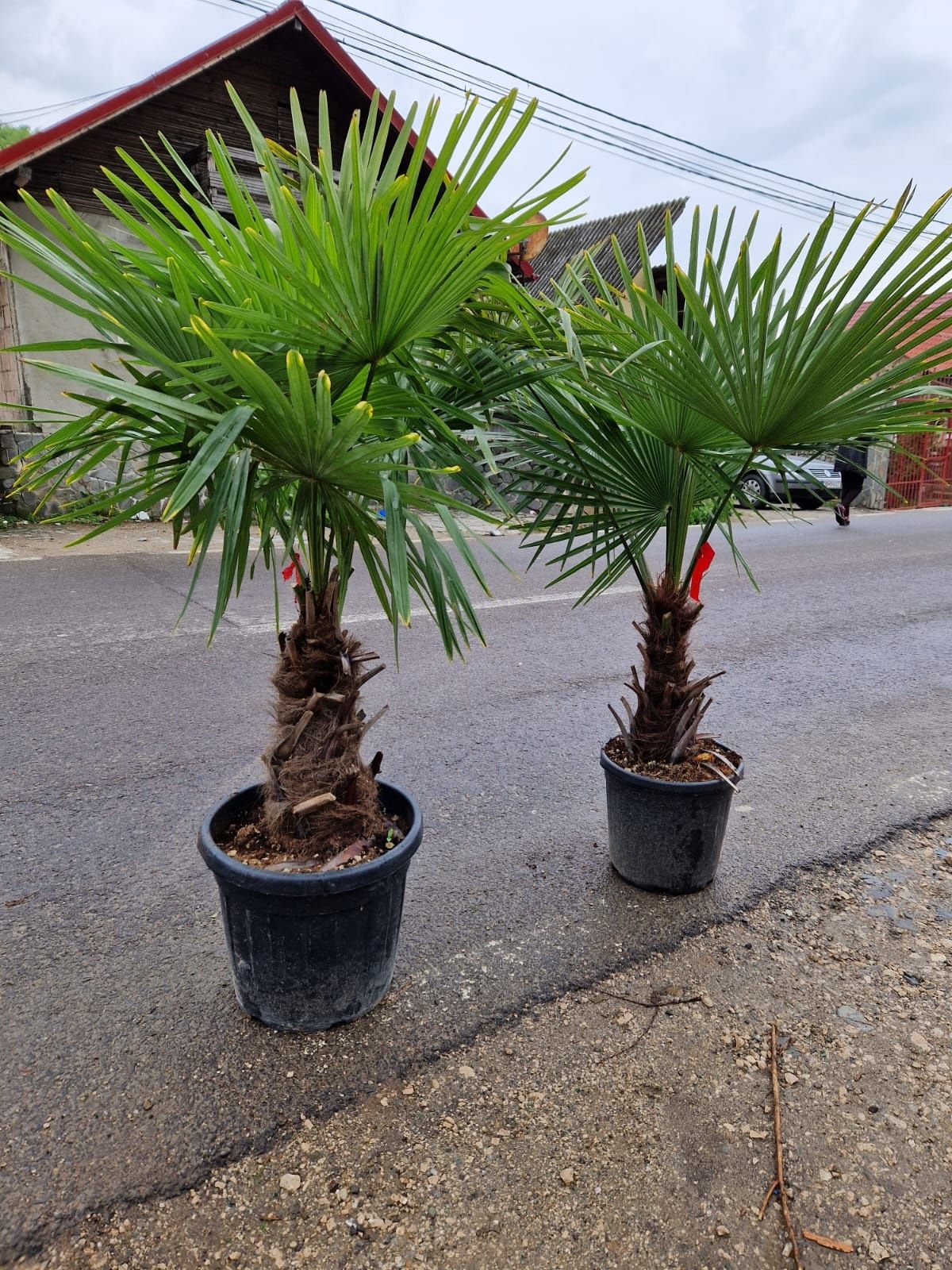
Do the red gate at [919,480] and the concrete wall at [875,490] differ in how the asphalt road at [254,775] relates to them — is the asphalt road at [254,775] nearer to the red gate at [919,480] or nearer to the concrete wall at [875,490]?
the concrete wall at [875,490]

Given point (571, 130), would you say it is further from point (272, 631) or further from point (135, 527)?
point (272, 631)

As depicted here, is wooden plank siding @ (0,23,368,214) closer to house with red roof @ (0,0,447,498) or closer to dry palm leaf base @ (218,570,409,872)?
house with red roof @ (0,0,447,498)

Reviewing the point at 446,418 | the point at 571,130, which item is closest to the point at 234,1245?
the point at 446,418

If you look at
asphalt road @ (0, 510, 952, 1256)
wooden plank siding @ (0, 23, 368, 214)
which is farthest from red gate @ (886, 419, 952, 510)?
wooden plank siding @ (0, 23, 368, 214)

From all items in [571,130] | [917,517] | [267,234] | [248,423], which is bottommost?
[917,517]

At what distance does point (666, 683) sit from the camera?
2541 mm

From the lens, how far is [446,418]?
1.96 metres

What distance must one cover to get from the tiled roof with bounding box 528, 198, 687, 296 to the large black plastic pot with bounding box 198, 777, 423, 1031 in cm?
1495

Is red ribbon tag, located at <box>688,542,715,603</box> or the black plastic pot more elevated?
red ribbon tag, located at <box>688,542,715,603</box>

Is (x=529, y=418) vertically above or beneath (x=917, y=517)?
above

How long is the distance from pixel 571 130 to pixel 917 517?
325 inches

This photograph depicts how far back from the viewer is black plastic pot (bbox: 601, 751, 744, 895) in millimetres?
2512

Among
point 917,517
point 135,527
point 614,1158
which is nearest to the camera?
point 614,1158

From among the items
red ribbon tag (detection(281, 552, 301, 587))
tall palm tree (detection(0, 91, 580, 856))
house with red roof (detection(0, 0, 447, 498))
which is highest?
house with red roof (detection(0, 0, 447, 498))
